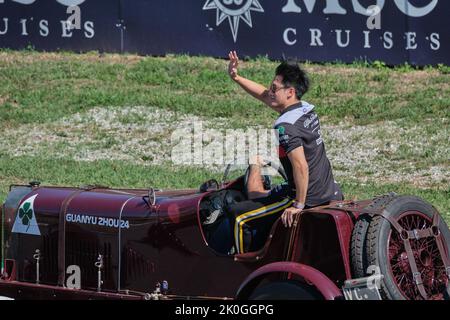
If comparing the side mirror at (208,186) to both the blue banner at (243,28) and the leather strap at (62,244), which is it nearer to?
the leather strap at (62,244)

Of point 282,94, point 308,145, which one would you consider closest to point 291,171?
point 308,145

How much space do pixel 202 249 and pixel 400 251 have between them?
4.32ft

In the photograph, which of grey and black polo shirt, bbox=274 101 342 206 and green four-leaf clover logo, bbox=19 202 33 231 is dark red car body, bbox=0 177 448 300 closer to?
green four-leaf clover logo, bbox=19 202 33 231

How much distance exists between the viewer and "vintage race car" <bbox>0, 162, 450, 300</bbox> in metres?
6.18

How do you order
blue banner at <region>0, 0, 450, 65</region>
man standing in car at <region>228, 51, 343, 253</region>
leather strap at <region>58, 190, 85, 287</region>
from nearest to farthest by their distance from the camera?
man standing in car at <region>228, 51, 343, 253</region>, leather strap at <region>58, 190, 85, 287</region>, blue banner at <region>0, 0, 450, 65</region>

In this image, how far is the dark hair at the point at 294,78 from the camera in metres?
6.71

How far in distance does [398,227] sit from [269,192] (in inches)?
38.9

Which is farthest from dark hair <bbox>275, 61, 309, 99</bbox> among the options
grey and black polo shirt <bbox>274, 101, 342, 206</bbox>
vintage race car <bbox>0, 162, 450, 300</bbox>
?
vintage race car <bbox>0, 162, 450, 300</bbox>

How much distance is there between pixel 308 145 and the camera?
656cm

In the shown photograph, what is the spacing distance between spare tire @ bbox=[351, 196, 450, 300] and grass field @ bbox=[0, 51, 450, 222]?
472cm
